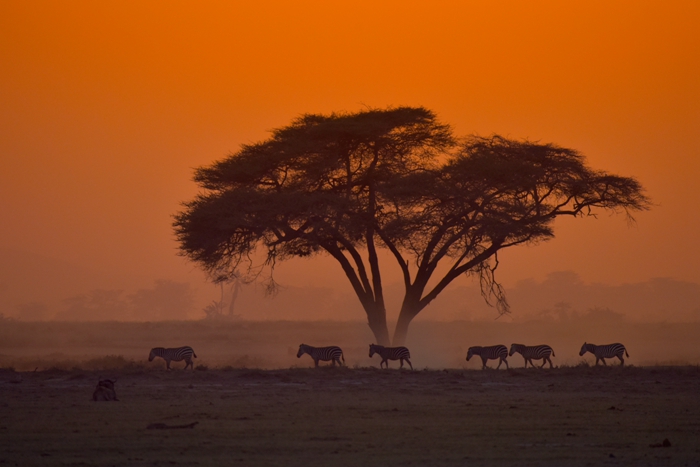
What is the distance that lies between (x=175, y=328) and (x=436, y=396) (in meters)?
42.7

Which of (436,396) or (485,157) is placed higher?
(485,157)

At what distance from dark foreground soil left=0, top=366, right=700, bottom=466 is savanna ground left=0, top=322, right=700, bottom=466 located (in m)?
0.03

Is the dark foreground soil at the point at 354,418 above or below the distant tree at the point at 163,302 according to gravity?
below

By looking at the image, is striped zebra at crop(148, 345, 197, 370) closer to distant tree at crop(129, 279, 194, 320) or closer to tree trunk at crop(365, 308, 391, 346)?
tree trunk at crop(365, 308, 391, 346)

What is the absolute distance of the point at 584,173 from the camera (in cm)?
3259

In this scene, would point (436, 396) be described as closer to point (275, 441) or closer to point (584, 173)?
point (275, 441)

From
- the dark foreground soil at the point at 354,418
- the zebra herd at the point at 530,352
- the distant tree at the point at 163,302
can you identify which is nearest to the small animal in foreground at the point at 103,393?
the dark foreground soil at the point at 354,418

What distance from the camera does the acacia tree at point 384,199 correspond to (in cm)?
3134

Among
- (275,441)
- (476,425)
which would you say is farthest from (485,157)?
(275,441)

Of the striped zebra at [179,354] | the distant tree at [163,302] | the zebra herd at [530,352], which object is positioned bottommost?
the striped zebra at [179,354]

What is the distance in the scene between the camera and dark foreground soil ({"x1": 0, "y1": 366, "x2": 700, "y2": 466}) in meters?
12.8

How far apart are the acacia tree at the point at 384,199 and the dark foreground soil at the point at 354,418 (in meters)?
7.08

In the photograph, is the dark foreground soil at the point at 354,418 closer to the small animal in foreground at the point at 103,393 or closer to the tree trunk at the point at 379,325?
the small animal in foreground at the point at 103,393

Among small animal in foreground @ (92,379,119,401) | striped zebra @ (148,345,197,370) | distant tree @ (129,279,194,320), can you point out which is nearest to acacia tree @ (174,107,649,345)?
striped zebra @ (148,345,197,370)
